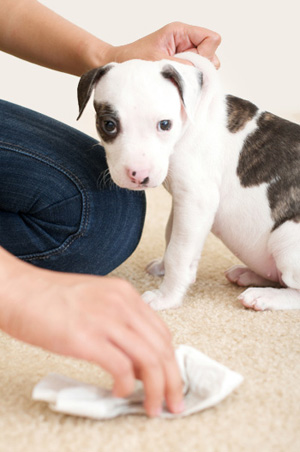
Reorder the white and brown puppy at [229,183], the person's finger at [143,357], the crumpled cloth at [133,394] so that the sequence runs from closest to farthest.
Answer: the person's finger at [143,357], the crumpled cloth at [133,394], the white and brown puppy at [229,183]

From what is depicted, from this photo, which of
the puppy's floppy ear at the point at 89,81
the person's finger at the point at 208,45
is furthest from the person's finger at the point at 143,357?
the person's finger at the point at 208,45

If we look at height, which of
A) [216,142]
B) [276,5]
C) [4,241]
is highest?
[276,5]

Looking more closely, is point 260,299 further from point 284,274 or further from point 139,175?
point 139,175

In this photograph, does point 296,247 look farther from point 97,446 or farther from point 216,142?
point 97,446

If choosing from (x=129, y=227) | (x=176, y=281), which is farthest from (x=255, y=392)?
(x=129, y=227)

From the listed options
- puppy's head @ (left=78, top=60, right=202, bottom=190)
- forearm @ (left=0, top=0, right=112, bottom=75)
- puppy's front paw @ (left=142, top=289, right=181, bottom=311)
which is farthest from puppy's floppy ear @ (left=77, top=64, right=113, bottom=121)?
puppy's front paw @ (left=142, top=289, right=181, bottom=311)

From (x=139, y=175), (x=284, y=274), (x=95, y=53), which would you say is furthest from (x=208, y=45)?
(x=284, y=274)

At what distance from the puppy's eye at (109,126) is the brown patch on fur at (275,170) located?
1.37 ft

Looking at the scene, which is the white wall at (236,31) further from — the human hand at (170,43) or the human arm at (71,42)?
the human hand at (170,43)

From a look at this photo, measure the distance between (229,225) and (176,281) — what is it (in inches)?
9.4

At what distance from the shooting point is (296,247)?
1.70 m

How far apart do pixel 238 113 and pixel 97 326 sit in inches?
43.0

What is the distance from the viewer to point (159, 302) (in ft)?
5.66

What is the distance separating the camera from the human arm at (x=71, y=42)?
1800 millimetres
